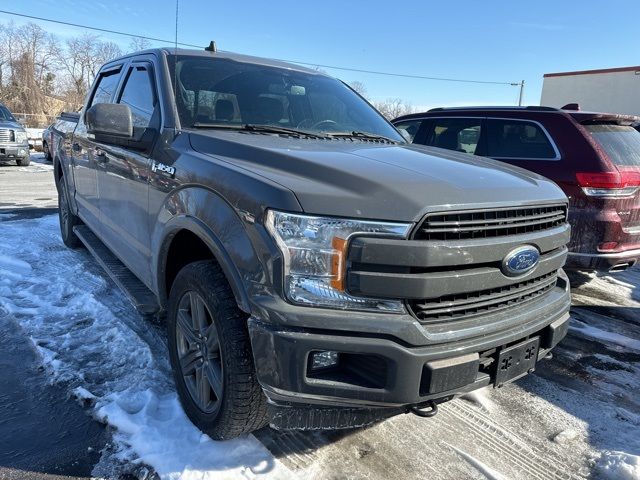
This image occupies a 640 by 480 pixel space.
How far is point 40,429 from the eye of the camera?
2.61m

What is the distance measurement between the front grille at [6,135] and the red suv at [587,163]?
14266mm

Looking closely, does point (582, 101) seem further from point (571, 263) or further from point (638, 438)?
point (638, 438)

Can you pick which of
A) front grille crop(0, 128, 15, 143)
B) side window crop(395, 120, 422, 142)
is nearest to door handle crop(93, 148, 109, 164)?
side window crop(395, 120, 422, 142)

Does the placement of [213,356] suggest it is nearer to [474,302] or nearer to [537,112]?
[474,302]

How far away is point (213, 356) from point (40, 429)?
107 cm

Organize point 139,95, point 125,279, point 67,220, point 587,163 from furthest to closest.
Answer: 1. point 67,220
2. point 587,163
3. point 125,279
4. point 139,95

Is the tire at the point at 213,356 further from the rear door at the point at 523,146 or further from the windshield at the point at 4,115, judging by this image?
the windshield at the point at 4,115

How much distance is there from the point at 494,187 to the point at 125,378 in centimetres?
242

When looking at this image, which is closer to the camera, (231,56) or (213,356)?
(213,356)

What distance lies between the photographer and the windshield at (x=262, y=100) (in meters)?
3.07

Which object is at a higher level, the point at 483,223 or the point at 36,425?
the point at 483,223

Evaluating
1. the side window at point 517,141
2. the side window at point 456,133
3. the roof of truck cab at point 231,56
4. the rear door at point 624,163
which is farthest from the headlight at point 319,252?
the side window at point 456,133

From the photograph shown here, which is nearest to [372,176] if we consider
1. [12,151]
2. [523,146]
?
[523,146]

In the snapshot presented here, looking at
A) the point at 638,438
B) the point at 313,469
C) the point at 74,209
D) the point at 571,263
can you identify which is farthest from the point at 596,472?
the point at 74,209
